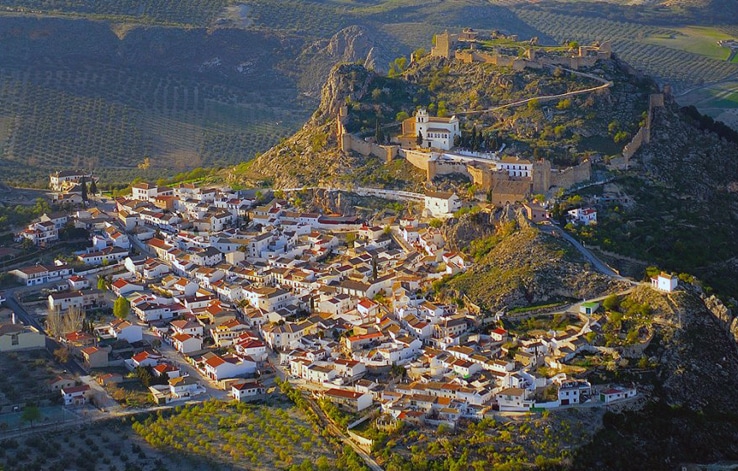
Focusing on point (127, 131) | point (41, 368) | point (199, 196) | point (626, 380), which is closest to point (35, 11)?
point (127, 131)

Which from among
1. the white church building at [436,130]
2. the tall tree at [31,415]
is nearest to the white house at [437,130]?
the white church building at [436,130]

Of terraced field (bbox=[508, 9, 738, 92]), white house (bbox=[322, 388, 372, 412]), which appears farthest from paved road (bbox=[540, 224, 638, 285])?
terraced field (bbox=[508, 9, 738, 92])

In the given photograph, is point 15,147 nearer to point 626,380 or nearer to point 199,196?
point 199,196

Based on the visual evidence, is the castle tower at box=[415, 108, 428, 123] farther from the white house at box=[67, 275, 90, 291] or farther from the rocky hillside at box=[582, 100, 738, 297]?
the white house at box=[67, 275, 90, 291]

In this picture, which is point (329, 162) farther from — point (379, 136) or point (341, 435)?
point (341, 435)

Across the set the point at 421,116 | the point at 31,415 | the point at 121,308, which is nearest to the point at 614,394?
the point at 31,415
